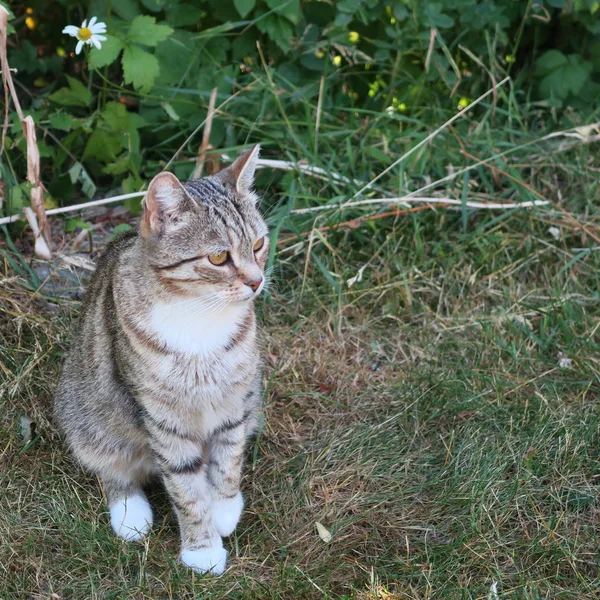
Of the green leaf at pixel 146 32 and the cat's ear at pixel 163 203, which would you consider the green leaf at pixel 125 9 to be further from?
the cat's ear at pixel 163 203

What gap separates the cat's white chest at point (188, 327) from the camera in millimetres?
2600

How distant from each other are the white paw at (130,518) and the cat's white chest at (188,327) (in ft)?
2.23

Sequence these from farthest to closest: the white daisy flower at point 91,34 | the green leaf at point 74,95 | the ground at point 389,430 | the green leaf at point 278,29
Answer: the green leaf at point 278,29 < the green leaf at point 74,95 < the white daisy flower at point 91,34 < the ground at point 389,430

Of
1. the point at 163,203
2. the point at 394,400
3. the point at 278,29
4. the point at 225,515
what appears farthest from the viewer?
the point at 278,29

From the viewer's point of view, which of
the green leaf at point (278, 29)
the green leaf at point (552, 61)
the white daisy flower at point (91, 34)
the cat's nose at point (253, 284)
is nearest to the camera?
the cat's nose at point (253, 284)

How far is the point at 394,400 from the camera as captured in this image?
11.1 ft

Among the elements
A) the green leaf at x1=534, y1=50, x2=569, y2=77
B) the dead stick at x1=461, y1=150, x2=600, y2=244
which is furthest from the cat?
the green leaf at x1=534, y1=50, x2=569, y2=77

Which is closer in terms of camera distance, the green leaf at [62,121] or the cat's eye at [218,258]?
the cat's eye at [218,258]

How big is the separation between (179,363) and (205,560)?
65 centimetres

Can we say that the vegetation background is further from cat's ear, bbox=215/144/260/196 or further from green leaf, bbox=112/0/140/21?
cat's ear, bbox=215/144/260/196

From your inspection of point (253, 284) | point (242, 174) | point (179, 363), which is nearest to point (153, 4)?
point (242, 174)

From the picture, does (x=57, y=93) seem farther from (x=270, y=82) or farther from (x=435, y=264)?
(x=435, y=264)

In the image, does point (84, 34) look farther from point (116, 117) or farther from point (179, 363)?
point (179, 363)

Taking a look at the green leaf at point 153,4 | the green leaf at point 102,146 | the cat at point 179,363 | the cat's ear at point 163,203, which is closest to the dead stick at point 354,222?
the green leaf at point 102,146
